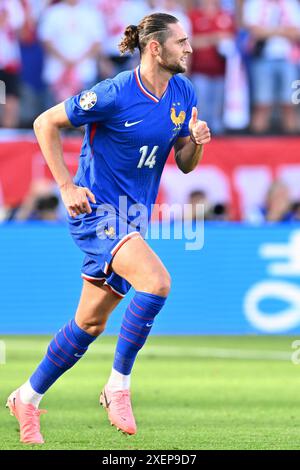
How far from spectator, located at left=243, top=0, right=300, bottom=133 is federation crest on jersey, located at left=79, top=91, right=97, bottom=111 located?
9877 millimetres

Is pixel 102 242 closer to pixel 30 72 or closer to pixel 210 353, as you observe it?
pixel 210 353

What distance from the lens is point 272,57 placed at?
54.0 ft

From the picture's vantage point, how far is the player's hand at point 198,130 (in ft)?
22.3

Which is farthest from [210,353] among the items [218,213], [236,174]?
[236,174]

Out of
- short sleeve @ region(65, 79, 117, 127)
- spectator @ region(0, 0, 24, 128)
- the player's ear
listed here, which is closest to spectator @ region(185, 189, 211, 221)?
spectator @ region(0, 0, 24, 128)

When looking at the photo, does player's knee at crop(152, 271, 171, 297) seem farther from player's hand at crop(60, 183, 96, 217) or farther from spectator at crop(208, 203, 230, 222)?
spectator at crop(208, 203, 230, 222)

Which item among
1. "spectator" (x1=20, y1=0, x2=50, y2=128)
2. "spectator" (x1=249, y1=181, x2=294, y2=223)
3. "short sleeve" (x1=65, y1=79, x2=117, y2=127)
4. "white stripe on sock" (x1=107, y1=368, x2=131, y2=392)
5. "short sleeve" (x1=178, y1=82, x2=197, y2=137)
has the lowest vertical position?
"spectator" (x1=249, y1=181, x2=294, y2=223)

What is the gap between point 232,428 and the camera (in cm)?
728

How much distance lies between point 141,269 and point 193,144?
1.11m

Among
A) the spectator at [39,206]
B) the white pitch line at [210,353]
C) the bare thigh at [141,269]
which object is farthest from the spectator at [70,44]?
the bare thigh at [141,269]

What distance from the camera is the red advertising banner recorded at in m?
16.2

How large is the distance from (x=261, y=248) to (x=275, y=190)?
1.54m

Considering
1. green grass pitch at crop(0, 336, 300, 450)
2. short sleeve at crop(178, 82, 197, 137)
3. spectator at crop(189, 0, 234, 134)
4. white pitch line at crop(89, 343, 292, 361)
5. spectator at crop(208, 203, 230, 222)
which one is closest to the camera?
green grass pitch at crop(0, 336, 300, 450)

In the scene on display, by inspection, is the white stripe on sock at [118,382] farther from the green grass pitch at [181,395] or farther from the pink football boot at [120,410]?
the green grass pitch at [181,395]
